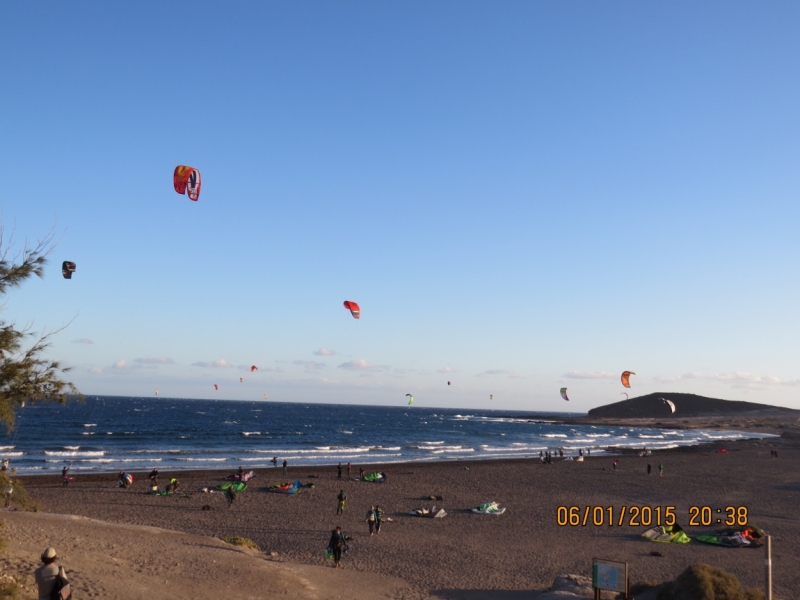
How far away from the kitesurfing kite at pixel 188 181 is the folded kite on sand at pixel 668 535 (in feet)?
62.1

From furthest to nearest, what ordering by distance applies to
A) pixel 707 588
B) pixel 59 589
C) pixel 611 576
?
pixel 611 576 < pixel 707 588 < pixel 59 589

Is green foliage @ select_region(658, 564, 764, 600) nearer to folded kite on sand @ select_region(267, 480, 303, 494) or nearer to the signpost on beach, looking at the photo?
the signpost on beach

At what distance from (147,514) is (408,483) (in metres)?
15.1

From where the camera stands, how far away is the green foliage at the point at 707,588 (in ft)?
33.7

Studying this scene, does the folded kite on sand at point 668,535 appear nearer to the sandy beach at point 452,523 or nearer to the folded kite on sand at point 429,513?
the sandy beach at point 452,523

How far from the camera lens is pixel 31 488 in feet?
96.7

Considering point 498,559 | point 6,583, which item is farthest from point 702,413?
point 6,583

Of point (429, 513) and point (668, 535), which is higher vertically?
point (668, 535)

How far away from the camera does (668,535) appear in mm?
19922

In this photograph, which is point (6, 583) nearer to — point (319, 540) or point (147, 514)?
point (319, 540)

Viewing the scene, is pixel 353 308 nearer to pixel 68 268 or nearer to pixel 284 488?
pixel 284 488
